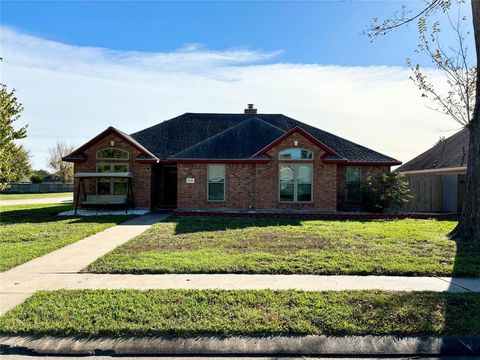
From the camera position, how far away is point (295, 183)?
1762 cm

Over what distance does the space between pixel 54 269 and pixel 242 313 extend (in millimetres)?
4523

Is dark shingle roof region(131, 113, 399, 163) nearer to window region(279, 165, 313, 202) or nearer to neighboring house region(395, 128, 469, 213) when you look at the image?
neighboring house region(395, 128, 469, 213)

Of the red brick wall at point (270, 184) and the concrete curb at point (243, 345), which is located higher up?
the red brick wall at point (270, 184)

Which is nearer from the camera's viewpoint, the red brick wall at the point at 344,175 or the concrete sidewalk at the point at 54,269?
the concrete sidewalk at the point at 54,269

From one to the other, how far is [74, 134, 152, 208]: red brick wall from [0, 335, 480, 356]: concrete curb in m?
15.4

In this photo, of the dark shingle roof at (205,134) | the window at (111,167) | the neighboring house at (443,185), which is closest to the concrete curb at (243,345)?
the neighboring house at (443,185)

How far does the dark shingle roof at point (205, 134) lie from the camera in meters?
19.5

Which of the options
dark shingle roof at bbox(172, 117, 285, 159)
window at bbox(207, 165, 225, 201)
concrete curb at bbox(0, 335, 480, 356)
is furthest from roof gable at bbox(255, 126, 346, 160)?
concrete curb at bbox(0, 335, 480, 356)

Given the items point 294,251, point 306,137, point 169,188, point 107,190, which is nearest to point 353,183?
point 306,137

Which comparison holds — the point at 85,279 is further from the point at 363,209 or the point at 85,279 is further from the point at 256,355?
the point at 363,209

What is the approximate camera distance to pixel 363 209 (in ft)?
60.5

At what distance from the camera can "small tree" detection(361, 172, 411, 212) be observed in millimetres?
17453

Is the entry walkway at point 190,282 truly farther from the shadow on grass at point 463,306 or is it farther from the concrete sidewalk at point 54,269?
the shadow on grass at point 463,306

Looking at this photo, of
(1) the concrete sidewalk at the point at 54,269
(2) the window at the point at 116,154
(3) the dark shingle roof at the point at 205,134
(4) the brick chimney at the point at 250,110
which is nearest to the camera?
(1) the concrete sidewalk at the point at 54,269
